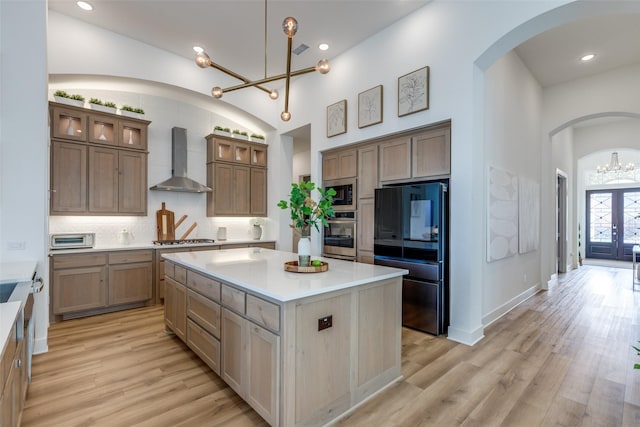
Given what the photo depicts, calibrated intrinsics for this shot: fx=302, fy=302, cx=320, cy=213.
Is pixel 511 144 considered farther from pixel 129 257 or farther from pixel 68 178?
pixel 68 178

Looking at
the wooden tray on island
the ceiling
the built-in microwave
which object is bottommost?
the wooden tray on island

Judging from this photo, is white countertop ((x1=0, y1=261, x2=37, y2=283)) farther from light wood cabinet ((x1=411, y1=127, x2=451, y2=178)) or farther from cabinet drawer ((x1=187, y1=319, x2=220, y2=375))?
light wood cabinet ((x1=411, y1=127, x2=451, y2=178))

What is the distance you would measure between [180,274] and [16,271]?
3.82 feet

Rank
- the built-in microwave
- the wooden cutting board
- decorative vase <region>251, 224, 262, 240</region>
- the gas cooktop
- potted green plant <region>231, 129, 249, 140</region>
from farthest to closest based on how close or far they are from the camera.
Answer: decorative vase <region>251, 224, 262, 240</region> → potted green plant <region>231, 129, 249, 140</region> → the wooden cutting board → the gas cooktop → the built-in microwave

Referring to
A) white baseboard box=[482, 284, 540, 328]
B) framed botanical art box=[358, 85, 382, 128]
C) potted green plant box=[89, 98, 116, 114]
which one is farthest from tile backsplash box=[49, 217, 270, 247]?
white baseboard box=[482, 284, 540, 328]

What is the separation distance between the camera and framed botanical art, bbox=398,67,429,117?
355 centimetres

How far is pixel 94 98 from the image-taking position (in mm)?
4488

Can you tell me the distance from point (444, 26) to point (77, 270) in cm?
536

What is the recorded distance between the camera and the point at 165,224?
5.08m

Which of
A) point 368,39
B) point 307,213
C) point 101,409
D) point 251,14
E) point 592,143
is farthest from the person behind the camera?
point 592,143

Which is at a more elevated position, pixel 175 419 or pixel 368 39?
pixel 368 39

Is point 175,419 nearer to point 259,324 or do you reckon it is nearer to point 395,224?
point 259,324

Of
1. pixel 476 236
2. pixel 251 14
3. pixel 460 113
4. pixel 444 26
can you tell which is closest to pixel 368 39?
pixel 444 26

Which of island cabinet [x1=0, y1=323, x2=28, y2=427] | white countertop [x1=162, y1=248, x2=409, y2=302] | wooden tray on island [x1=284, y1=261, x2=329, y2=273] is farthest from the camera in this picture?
wooden tray on island [x1=284, y1=261, x2=329, y2=273]
